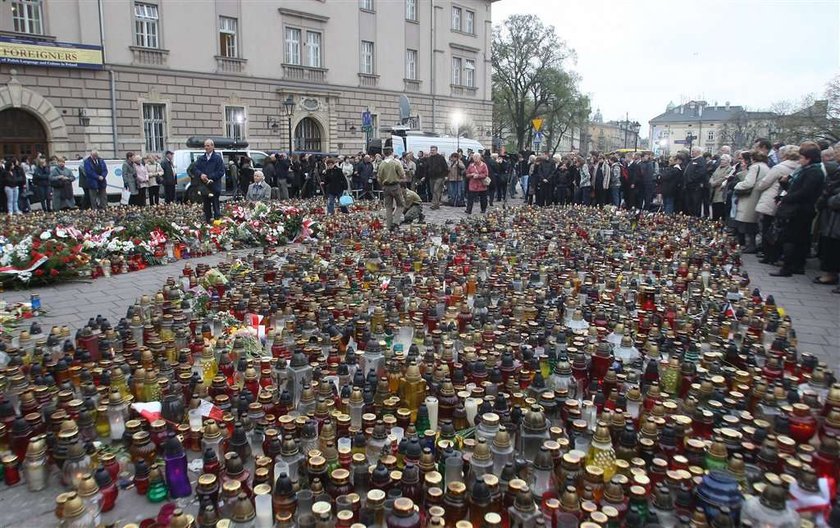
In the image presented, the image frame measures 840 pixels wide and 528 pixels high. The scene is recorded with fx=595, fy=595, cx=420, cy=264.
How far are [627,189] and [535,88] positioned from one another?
40112 mm

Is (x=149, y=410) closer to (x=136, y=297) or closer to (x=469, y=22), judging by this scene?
(x=136, y=297)

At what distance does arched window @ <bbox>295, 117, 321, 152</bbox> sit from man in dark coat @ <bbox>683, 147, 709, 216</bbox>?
72.0ft

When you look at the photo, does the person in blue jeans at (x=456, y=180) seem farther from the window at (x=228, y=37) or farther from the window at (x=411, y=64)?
the window at (x=411, y=64)

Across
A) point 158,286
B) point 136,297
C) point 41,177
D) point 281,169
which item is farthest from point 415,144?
point 136,297

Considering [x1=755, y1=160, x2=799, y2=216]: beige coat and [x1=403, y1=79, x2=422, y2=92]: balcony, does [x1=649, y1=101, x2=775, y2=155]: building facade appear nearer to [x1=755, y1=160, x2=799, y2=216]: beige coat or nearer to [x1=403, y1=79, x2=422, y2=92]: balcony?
[x1=403, y1=79, x2=422, y2=92]: balcony

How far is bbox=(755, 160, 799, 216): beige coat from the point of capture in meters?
9.52

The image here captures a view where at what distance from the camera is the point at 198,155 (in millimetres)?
18719

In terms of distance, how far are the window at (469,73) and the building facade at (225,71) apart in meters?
0.28

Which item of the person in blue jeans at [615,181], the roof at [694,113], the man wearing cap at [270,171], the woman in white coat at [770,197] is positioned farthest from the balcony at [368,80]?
the roof at [694,113]

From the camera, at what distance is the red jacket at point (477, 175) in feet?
53.4

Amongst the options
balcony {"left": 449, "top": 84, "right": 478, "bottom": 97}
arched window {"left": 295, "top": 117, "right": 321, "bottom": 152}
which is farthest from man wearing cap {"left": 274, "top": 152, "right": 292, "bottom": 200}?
balcony {"left": 449, "top": 84, "right": 478, "bottom": 97}

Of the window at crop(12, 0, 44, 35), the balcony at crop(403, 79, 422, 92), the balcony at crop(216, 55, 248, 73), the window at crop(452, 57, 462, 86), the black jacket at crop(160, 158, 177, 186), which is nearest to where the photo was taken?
the black jacket at crop(160, 158, 177, 186)

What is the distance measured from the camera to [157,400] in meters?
4.05

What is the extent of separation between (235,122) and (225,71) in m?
2.35
